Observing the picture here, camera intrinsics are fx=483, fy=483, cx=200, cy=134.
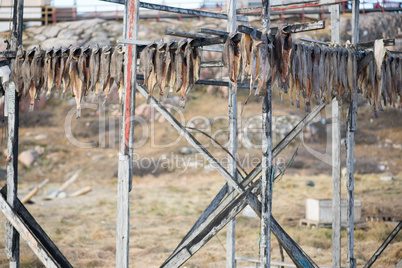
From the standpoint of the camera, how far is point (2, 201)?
6.26 meters

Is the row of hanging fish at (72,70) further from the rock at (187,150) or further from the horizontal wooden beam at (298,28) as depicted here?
the rock at (187,150)

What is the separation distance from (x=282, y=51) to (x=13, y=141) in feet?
12.3

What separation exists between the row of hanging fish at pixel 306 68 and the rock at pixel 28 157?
1884cm

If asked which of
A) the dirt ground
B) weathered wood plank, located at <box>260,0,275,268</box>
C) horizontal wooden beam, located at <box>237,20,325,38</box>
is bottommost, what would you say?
the dirt ground

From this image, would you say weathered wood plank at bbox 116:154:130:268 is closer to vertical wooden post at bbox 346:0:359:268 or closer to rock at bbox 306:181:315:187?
vertical wooden post at bbox 346:0:359:268

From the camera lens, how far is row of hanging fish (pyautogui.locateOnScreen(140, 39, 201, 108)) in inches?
218

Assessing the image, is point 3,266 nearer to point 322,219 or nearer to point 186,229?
point 186,229

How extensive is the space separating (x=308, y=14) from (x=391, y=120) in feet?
30.6

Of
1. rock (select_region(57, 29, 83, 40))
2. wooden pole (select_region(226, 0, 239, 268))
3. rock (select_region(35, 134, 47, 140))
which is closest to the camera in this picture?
wooden pole (select_region(226, 0, 239, 268))

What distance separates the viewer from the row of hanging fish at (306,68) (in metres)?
4.93

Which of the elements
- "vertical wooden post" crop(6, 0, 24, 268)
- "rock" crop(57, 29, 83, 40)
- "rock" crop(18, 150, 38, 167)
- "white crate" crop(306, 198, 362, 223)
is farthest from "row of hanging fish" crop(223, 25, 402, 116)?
"rock" crop(57, 29, 83, 40)

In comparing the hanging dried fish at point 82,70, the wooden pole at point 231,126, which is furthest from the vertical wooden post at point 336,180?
the hanging dried fish at point 82,70

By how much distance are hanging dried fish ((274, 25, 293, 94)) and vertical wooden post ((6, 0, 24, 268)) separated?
3.47m

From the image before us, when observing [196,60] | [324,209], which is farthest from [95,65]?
[324,209]
